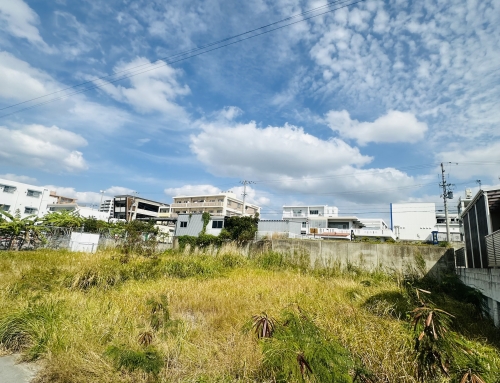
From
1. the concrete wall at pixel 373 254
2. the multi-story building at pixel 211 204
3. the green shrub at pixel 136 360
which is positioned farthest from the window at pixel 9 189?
the green shrub at pixel 136 360

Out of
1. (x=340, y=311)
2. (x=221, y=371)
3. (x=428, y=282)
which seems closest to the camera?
(x=221, y=371)

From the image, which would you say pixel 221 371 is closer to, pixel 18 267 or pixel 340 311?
pixel 340 311

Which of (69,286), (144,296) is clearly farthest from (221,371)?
(69,286)

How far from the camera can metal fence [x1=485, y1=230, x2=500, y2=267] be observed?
4.77m

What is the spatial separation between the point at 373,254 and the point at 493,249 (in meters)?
6.44

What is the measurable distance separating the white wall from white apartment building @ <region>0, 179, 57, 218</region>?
53411mm

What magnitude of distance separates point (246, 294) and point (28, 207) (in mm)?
44717

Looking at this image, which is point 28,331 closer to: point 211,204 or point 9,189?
point 9,189

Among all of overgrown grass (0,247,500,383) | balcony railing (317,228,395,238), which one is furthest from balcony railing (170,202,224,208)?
overgrown grass (0,247,500,383)

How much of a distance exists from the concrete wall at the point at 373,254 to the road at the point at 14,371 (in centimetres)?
1094

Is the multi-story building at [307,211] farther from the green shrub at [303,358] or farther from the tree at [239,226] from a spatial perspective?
the green shrub at [303,358]

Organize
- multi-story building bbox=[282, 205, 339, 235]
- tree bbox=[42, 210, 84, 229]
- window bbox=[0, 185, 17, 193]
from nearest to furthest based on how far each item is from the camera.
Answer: tree bbox=[42, 210, 84, 229], window bbox=[0, 185, 17, 193], multi-story building bbox=[282, 205, 339, 235]

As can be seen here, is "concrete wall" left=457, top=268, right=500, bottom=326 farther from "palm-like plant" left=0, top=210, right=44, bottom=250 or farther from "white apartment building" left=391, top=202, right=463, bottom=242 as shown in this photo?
"white apartment building" left=391, top=202, right=463, bottom=242

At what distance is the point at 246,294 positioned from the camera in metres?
6.13
